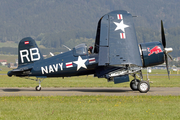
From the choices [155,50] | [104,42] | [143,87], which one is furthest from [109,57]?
[155,50]

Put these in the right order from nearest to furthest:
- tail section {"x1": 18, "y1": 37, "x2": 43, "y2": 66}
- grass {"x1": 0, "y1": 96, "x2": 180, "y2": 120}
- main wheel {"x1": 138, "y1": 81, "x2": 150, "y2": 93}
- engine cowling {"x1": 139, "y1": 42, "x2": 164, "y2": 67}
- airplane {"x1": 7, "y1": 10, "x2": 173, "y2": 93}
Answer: grass {"x1": 0, "y1": 96, "x2": 180, "y2": 120} < airplane {"x1": 7, "y1": 10, "x2": 173, "y2": 93} < main wheel {"x1": 138, "y1": 81, "x2": 150, "y2": 93} < engine cowling {"x1": 139, "y1": 42, "x2": 164, "y2": 67} < tail section {"x1": 18, "y1": 37, "x2": 43, "y2": 66}

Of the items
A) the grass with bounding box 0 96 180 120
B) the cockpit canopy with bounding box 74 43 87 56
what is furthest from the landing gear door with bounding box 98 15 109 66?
the grass with bounding box 0 96 180 120

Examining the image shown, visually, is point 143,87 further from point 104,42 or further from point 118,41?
point 104,42

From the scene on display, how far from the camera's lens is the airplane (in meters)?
19.0

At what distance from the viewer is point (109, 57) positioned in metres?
19.0

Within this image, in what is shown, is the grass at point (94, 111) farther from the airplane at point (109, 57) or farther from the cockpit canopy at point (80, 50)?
the cockpit canopy at point (80, 50)

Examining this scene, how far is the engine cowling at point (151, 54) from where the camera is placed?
20.1 m

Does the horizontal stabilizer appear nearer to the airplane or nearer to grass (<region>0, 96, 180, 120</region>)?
the airplane

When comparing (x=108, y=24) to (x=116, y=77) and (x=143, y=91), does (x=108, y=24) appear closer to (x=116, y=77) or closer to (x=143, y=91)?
(x=116, y=77)

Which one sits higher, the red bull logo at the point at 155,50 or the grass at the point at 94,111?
the red bull logo at the point at 155,50

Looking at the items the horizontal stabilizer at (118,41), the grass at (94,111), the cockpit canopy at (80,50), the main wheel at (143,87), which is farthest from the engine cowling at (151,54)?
the grass at (94,111)

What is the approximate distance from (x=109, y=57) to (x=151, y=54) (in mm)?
3345

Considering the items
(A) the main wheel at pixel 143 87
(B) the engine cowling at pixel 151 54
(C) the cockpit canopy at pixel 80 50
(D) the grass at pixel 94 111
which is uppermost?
(C) the cockpit canopy at pixel 80 50

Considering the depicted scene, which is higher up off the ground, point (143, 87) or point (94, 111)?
point (143, 87)
